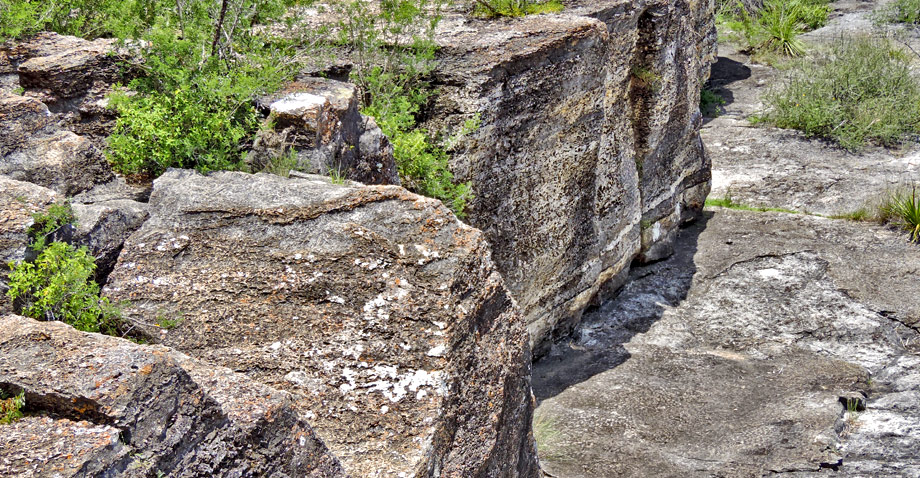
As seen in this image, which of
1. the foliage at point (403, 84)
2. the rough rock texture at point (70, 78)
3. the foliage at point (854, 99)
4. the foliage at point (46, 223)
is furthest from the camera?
the foliage at point (854, 99)

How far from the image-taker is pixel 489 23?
22.7 feet

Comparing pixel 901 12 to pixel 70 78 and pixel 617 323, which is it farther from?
pixel 70 78

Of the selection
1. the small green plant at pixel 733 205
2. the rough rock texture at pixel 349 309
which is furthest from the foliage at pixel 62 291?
the small green plant at pixel 733 205

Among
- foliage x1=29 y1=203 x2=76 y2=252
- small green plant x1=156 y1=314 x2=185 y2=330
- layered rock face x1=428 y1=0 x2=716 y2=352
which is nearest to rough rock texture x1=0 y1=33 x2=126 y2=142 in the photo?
foliage x1=29 y1=203 x2=76 y2=252

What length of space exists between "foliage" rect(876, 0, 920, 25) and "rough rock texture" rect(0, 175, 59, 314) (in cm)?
1704

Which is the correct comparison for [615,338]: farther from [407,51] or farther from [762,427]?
[407,51]

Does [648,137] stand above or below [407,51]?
below

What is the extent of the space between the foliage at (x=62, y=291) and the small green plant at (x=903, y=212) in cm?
848

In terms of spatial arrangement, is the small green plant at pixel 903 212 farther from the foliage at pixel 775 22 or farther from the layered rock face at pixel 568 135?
the foliage at pixel 775 22

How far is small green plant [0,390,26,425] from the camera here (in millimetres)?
2641

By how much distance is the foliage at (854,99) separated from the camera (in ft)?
41.0

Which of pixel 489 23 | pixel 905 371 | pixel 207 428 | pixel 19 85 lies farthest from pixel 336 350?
pixel 905 371

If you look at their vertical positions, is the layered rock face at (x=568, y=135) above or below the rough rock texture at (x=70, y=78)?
below

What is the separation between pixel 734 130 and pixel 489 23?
24.3 ft
